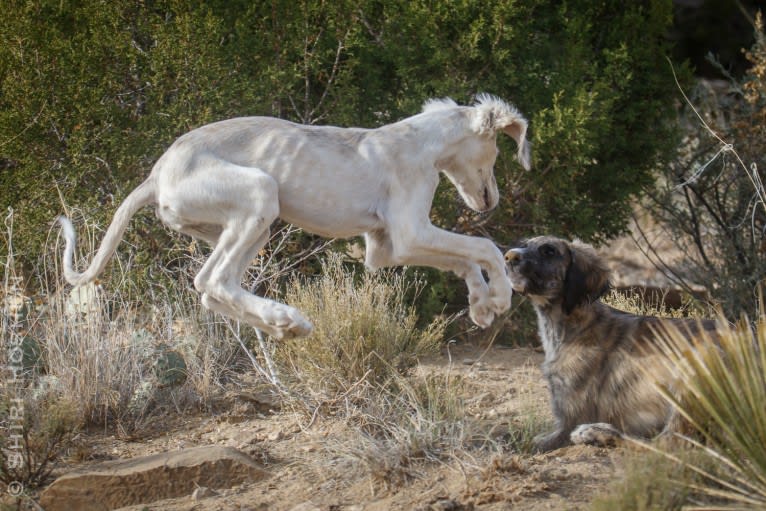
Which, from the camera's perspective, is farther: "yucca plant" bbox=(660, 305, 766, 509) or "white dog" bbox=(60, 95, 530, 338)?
"white dog" bbox=(60, 95, 530, 338)

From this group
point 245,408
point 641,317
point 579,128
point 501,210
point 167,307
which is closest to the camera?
point 641,317

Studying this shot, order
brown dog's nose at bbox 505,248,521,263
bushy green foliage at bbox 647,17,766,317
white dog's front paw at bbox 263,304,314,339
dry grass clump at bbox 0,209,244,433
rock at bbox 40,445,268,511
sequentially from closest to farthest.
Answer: white dog's front paw at bbox 263,304,314,339
rock at bbox 40,445,268,511
brown dog's nose at bbox 505,248,521,263
dry grass clump at bbox 0,209,244,433
bushy green foliage at bbox 647,17,766,317

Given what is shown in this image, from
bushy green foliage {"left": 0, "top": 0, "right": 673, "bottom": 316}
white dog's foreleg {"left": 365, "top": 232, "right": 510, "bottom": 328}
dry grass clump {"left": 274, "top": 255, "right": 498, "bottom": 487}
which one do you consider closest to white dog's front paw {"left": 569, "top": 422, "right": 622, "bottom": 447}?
dry grass clump {"left": 274, "top": 255, "right": 498, "bottom": 487}

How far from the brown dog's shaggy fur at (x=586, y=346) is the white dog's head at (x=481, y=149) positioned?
0.41 metres

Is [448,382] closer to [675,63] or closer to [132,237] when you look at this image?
[132,237]

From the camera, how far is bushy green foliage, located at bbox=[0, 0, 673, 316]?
815cm

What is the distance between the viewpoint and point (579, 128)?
26.8 feet

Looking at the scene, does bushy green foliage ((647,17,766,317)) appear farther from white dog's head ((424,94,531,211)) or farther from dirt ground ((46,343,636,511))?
white dog's head ((424,94,531,211))

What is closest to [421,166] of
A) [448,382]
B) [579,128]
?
[448,382]

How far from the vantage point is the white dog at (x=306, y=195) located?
16.3 feet

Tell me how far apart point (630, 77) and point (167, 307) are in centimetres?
444

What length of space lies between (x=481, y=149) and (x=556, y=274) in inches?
34.0

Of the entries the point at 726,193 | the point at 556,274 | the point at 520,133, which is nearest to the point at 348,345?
the point at 556,274

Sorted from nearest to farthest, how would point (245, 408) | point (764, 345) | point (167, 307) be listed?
point (764, 345)
point (245, 408)
point (167, 307)
